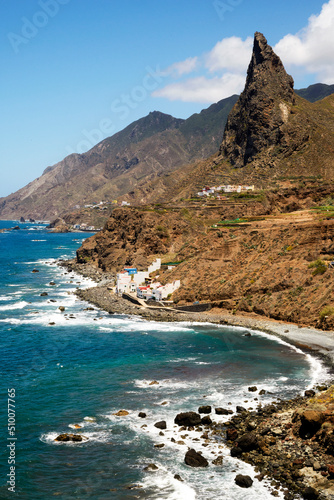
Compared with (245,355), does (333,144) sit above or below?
above

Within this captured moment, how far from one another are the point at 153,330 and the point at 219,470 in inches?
1465

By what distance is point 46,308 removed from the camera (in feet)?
272

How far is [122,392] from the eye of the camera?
141ft

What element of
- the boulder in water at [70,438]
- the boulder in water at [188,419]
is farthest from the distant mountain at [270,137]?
the boulder in water at [70,438]

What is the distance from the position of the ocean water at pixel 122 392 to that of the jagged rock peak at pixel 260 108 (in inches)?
4812

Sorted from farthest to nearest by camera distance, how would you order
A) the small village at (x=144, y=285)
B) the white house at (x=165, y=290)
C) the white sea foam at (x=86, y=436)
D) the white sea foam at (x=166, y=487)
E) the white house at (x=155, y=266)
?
1. the white house at (x=155, y=266)
2. the small village at (x=144, y=285)
3. the white house at (x=165, y=290)
4. the white sea foam at (x=86, y=436)
5. the white sea foam at (x=166, y=487)

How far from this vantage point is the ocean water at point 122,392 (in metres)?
29.1

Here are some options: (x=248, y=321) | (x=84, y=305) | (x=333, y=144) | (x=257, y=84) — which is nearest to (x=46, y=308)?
(x=84, y=305)

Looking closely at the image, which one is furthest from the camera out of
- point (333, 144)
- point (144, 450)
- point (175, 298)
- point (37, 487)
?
point (333, 144)

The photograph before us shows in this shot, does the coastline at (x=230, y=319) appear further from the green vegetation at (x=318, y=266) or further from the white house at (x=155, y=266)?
the white house at (x=155, y=266)

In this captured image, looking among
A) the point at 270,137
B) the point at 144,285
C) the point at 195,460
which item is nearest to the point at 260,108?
the point at 270,137

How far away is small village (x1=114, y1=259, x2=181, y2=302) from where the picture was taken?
278 feet

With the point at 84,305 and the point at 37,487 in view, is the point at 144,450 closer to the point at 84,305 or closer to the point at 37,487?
the point at 37,487

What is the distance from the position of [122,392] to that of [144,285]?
52005 mm
